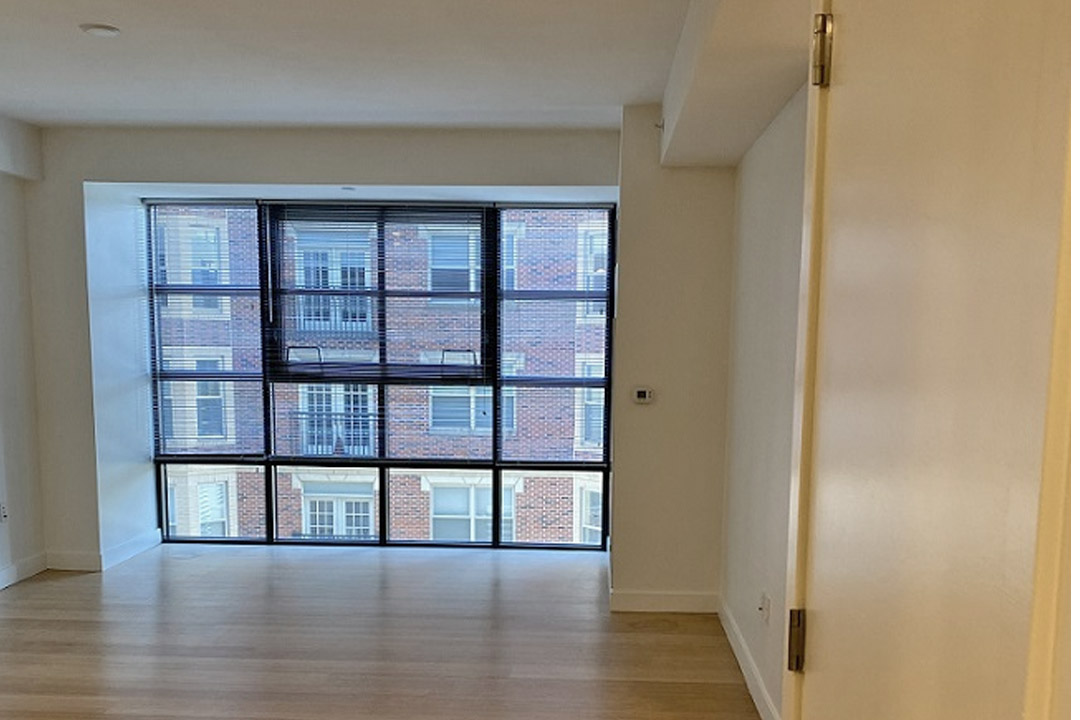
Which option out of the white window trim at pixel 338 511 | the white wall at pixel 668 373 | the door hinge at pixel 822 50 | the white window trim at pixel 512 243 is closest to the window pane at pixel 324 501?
the white window trim at pixel 338 511

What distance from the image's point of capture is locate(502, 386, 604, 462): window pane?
445cm

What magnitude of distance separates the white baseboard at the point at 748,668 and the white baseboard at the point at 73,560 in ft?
12.0

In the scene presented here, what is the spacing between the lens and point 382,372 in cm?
447

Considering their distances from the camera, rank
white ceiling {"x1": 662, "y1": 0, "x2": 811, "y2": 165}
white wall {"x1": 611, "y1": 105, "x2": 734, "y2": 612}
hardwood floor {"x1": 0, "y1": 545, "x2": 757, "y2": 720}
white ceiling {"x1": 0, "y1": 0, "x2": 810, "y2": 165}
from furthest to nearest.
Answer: white wall {"x1": 611, "y1": 105, "x2": 734, "y2": 612}
hardwood floor {"x1": 0, "y1": 545, "x2": 757, "y2": 720}
white ceiling {"x1": 0, "y1": 0, "x2": 810, "y2": 165}
white ceiling {"x1": 662, "y1": 0, "x2": 811, "y2": 165}

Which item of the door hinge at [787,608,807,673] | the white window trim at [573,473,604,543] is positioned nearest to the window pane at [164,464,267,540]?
the white window trim at [573,473,604,543]

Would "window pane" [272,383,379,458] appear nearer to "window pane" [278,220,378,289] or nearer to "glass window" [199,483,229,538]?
"glass window" [199,483,229,538]

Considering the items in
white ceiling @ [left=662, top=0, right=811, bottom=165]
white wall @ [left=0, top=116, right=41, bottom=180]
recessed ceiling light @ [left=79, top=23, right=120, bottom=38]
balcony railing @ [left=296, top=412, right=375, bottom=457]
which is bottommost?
balcony railing @ [left=296, top=412, right=375, bottom=457]

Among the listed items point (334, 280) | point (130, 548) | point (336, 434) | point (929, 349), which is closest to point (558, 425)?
point (336, 434)

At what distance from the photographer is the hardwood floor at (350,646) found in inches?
102

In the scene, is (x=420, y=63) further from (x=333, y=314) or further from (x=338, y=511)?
(x=338, y=511)

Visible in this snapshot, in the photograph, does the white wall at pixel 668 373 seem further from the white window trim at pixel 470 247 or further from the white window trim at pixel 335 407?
the white window trim at pixel 335 407

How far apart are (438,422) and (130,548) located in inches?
83.1

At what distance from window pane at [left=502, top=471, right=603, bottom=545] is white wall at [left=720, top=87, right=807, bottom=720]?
4.31 feet

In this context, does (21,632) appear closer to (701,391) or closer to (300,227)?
(300,227)
